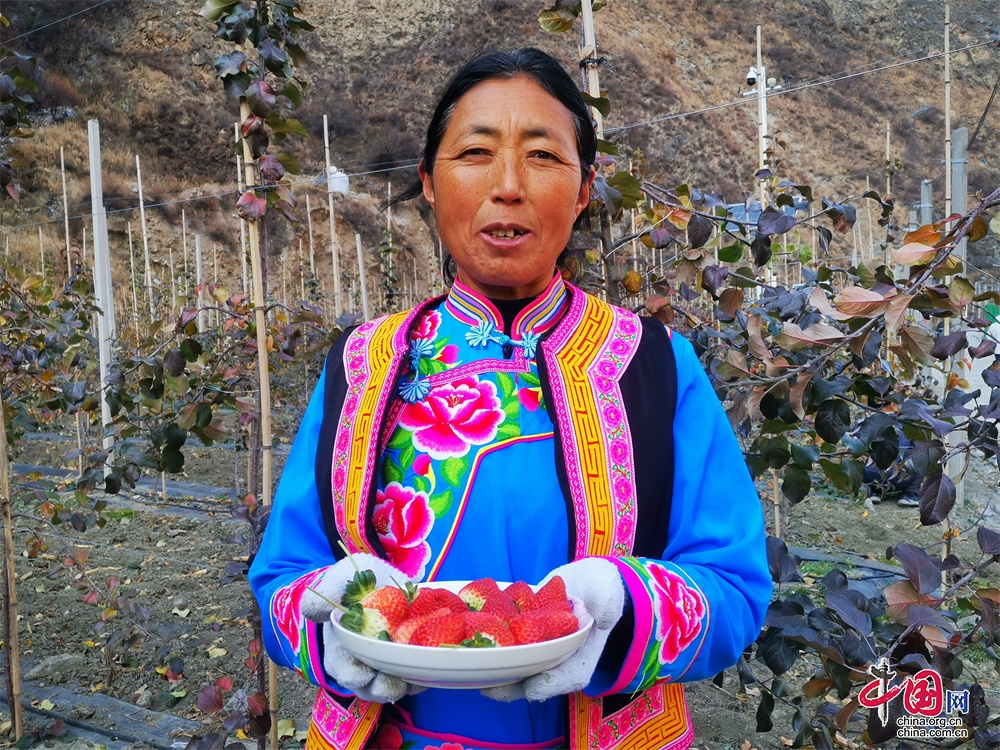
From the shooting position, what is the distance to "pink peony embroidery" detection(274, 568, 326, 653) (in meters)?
0.94

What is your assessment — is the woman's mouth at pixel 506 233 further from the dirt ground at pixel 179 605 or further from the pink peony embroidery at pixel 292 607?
the dirt ground at pixel 179 605

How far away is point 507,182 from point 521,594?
0.54 metres

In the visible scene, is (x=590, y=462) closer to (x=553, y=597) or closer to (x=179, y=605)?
(x=553, y=597)

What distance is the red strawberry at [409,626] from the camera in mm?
817

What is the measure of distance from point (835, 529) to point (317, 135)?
830 inches

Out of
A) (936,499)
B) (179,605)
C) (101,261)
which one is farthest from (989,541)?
(101,261)

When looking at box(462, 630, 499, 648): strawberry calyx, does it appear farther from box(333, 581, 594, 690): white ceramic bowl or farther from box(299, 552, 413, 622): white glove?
box(299, 552, 413, 622): white glove

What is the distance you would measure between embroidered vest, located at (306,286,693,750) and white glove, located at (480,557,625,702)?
0.38ft

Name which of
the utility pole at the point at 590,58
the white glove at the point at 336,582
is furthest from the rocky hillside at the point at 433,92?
the white glove at the point at 336,582

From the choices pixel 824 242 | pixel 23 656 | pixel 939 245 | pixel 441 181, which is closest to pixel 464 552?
pixel 441 181

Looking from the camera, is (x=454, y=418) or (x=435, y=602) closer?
(x=435, y=602)

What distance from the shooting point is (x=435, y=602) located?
879 mm

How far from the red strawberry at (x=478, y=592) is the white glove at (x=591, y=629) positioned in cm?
7

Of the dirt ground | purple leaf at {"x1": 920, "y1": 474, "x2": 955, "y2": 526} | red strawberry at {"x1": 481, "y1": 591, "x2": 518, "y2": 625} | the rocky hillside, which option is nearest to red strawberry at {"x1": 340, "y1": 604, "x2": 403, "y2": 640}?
red strawberry at {"x1": 481, "y1": 591, "x2": 518, "y2": 625}
